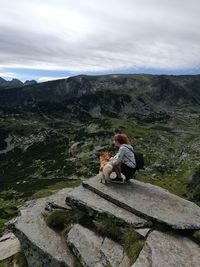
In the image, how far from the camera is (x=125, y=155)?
22328 millimetres

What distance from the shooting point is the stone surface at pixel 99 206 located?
18.5 meters

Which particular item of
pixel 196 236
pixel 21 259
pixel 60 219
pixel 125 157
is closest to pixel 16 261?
pixel 21 259

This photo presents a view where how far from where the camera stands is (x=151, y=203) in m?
20.3

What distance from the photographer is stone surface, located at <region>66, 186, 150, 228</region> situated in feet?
60.6

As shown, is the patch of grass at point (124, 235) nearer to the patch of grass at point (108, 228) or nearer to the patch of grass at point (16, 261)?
the patch of grass at point (108, 228)

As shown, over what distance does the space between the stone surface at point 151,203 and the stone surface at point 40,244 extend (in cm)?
333

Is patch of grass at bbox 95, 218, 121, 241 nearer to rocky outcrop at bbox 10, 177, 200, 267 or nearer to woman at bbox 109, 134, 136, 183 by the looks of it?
rocky outcrop at bbox 10, 177, 200, 267

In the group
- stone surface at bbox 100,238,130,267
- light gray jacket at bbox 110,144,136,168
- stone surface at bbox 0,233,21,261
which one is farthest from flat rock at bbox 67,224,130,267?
stone surface at bbox 0,233,21,261

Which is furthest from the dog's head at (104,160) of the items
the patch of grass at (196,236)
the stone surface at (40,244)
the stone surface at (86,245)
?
the patch of grass at (196,236)

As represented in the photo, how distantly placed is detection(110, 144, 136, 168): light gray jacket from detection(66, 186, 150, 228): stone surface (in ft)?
7.43

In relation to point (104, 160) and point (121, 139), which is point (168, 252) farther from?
point (104, 160)

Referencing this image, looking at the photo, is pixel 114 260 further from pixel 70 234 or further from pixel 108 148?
pixel 108 148

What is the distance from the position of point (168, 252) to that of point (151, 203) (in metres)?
4.04

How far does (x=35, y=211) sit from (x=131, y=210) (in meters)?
7.02
